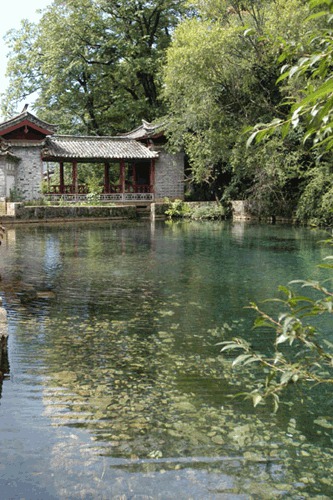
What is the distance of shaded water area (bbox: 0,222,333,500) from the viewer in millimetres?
3324

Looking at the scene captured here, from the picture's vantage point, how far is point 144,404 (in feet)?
14.7

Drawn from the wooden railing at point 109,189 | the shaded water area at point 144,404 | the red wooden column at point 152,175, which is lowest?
the shaded water area at point 144,404

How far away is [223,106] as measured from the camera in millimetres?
25094

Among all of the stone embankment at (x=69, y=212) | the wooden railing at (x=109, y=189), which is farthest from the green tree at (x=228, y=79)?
the wooden railing at (x=109, y=189)

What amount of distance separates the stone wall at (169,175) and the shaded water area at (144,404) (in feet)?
74.0

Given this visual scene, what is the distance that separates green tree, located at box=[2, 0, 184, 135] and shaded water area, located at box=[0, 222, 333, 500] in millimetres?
26468

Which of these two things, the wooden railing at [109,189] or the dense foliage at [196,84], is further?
the wooden railing at [109,189]

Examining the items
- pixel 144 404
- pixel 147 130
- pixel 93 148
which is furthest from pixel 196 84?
pixel 144 404

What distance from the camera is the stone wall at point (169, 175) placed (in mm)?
32562

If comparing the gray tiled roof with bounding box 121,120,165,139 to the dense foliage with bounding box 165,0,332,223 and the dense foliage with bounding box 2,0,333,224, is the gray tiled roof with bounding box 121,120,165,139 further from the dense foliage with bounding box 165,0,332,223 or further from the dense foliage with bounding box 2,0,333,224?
the dense foliage with bounding box 165,0,332,223

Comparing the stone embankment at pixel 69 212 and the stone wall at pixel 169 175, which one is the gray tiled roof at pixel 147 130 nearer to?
the stone wall at pixel 169 175

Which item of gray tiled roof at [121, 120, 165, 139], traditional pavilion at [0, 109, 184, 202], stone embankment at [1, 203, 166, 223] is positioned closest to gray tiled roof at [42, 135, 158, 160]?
traditional pavilion at [0, 109, 184, 202]

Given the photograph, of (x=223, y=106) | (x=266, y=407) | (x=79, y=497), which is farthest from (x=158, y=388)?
(x=223, y=106)

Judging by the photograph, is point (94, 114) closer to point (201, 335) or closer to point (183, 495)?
point (201, 335)
